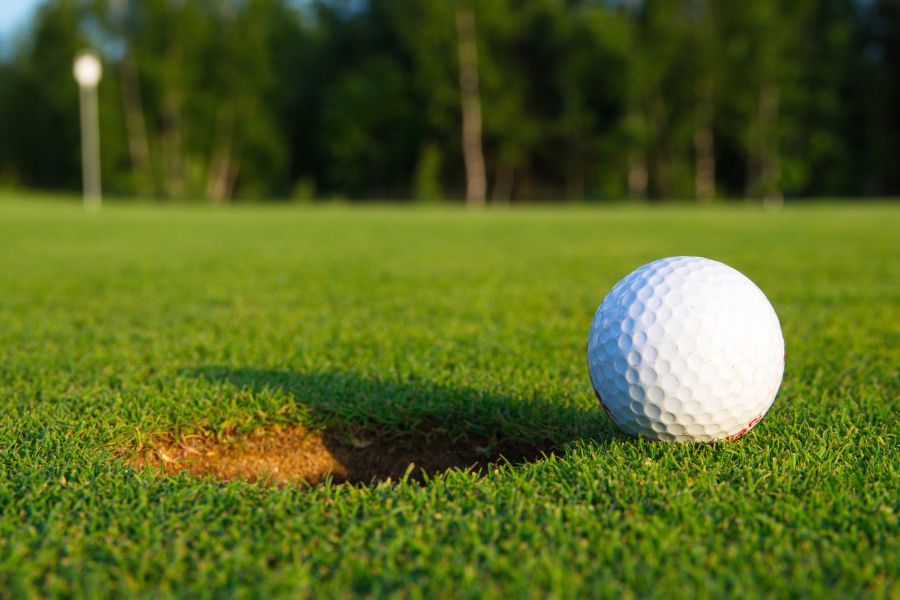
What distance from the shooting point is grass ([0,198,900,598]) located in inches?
56.1

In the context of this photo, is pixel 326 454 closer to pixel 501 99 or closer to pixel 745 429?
pixel 745 429

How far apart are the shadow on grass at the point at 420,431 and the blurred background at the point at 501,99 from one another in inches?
1169

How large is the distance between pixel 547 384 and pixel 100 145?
3847cm

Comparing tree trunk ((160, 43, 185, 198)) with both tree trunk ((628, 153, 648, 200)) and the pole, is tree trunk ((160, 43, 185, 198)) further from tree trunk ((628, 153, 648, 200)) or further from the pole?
tree trunk ((628, 153, 648, 200))

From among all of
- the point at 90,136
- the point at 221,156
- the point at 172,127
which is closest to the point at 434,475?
the point at 90,136

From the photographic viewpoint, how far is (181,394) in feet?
8.18

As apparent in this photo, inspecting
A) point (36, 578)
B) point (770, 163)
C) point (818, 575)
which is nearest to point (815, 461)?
point (818, 575)

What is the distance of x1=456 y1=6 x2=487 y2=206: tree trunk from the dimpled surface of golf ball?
3198cm

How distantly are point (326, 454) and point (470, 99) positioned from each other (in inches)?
1330

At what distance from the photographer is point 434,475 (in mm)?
2068

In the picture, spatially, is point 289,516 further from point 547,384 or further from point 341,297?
point 341,297

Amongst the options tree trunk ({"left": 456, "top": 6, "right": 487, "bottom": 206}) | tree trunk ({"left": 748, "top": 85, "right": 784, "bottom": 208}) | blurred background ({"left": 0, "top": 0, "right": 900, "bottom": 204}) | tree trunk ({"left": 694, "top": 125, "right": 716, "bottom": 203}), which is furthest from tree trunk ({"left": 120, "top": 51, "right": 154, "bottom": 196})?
tree trunk ({"left": 748, "top": 85, "right": 784, "bottom": 208})

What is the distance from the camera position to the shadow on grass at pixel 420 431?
234 cm

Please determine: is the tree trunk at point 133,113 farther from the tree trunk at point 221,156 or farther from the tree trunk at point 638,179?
the tree trunk at point 638,179
